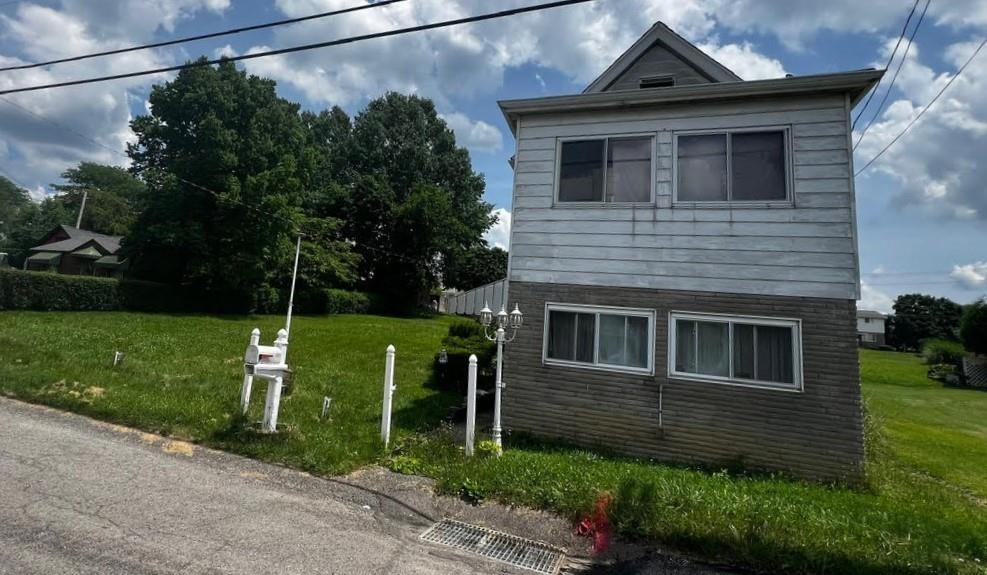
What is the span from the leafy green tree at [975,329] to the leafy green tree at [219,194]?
4158 cm

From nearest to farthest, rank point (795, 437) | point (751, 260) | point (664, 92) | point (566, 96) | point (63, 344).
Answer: point (795, 437) → point (751, 260) → point (664, 92) → point (566, 96) → point (63, 344)

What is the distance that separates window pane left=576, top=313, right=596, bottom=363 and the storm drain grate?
11.1ft

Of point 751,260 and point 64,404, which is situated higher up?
point 751,260

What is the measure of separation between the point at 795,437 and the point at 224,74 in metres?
31.5

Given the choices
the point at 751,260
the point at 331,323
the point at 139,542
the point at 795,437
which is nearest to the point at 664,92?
the point at 751,260

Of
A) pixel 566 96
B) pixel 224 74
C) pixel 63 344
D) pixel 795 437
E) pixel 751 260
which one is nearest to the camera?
pixel 795 437

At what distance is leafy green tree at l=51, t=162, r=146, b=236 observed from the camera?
171 feet

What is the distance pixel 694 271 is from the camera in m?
6.73

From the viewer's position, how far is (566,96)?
7.42m

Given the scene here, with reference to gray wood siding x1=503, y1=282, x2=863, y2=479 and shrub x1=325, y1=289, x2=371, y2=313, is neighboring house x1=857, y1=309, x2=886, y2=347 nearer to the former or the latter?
shrub x1=325, y1=289, x2=371, y2=313

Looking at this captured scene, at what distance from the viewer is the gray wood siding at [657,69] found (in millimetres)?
7918

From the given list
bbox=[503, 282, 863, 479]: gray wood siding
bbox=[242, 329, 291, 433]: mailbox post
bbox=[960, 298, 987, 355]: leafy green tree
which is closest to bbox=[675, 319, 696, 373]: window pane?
bbox=[503, 282, 863, 479]: gray wood siding

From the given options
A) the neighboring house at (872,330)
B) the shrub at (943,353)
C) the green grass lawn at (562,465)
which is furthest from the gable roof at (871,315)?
the green grass lawn at (562,465)

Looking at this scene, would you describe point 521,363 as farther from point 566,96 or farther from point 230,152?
point 230,152
